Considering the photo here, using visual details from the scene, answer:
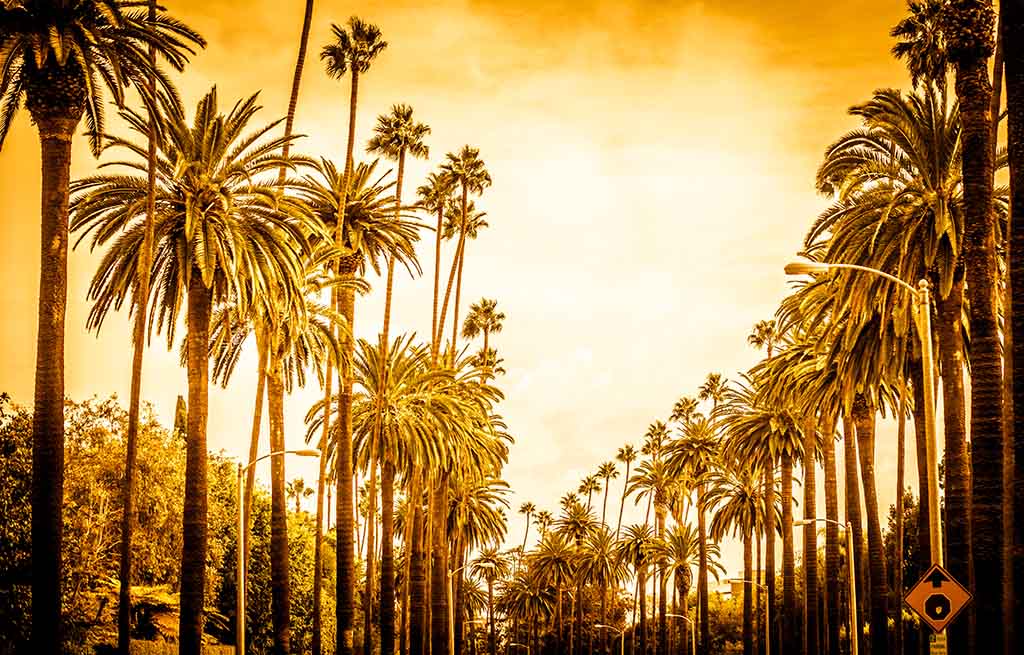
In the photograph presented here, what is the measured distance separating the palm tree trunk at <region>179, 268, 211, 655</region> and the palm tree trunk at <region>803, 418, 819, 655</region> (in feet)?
126

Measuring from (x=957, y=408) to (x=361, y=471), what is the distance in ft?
112

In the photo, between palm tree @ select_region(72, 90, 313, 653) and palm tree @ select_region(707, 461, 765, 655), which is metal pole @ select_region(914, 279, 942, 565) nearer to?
palm tree @ select_region(72, 90, 313, 653)

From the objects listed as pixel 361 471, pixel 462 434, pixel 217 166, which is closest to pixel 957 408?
pixel 217 166

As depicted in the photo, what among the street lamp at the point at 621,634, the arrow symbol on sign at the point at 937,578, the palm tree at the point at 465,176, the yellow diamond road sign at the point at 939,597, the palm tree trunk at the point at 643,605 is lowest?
the street lamp at the point at 621,634

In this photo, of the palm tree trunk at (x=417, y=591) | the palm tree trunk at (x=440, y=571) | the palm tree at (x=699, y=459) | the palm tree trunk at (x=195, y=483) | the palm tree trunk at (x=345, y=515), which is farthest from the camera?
the palm tree at (x=699, y=459)

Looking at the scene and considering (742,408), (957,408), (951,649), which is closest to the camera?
(951,649)

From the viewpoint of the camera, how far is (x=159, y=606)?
55188 millimetres

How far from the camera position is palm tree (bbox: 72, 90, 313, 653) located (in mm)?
29641

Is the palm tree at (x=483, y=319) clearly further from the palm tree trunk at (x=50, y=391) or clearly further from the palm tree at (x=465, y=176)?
the palm tree trunk at (x=50, y=391)

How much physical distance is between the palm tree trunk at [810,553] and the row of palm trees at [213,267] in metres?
20.7

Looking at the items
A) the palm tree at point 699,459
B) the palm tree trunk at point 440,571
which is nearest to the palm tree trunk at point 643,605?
the palm tree at point 699,459

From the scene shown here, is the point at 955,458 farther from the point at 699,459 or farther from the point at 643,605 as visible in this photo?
the point at 643,605

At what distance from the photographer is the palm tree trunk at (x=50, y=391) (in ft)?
71.9

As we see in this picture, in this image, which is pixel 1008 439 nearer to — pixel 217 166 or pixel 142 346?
pixel 217 166
